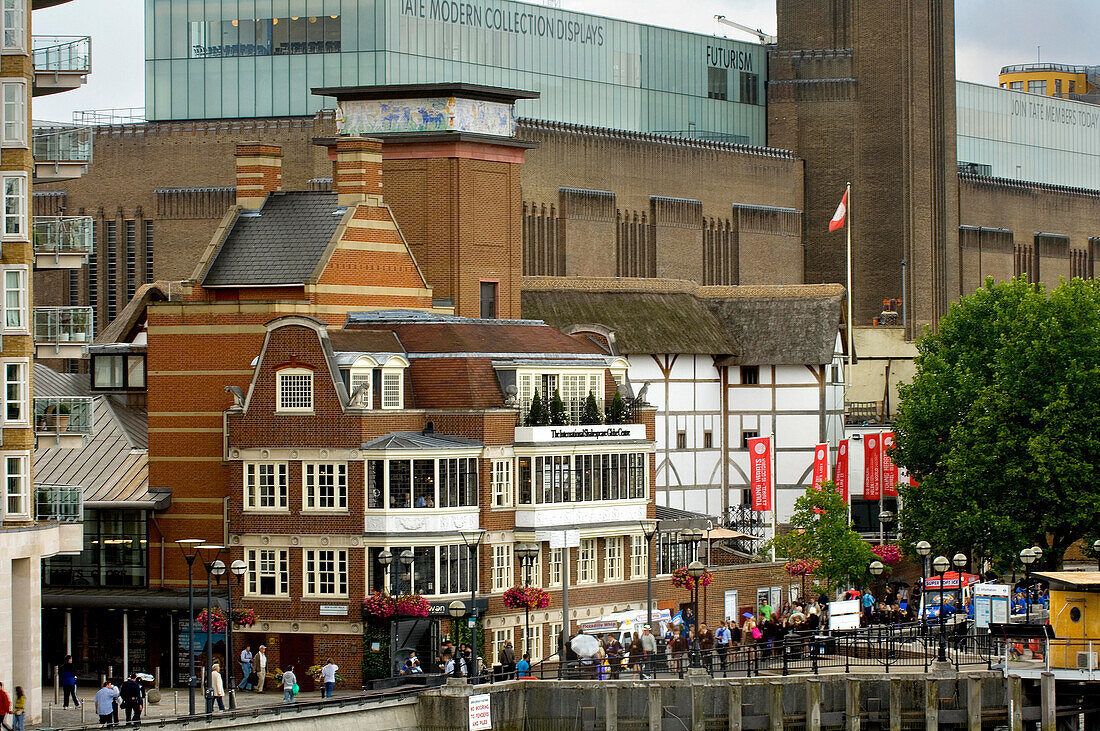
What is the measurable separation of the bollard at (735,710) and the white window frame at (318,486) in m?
13.6

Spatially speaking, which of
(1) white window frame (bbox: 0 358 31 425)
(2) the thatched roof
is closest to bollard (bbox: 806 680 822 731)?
(1) white window frame (bbox: 0 358 31 425)

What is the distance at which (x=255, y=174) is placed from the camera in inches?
3327

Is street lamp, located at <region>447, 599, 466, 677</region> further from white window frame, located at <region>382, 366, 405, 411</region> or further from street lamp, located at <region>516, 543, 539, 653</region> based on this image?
white window frame, located at <region>382, 366, 405, 411</region>

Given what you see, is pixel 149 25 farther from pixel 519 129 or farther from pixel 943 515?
pixel 943 515

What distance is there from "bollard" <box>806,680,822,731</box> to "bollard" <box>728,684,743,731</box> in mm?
1821

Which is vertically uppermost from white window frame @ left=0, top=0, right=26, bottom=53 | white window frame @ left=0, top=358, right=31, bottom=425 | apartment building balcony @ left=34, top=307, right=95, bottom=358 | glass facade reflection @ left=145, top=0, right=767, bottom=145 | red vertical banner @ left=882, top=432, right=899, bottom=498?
glass facade reflection @ left=145, top=0, right=767, bottom=145

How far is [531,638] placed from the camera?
77188 millimetres

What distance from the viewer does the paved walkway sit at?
65.4 metres

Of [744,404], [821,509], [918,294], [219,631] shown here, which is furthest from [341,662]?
[918,294]

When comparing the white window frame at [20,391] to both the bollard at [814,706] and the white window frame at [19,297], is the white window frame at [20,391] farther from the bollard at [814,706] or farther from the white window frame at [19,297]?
the bollard at [814,706]

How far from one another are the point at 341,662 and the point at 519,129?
54.4 m

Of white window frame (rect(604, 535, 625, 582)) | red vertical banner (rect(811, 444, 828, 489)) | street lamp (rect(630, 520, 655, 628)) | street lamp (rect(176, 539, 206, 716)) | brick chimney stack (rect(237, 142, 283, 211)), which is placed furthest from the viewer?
red vertical banner (rect(811, 444, 828, 489))

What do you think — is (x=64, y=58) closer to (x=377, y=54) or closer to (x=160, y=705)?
(x=160, y=705)

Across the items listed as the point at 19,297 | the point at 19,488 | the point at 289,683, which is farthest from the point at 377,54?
the point at 19,488
